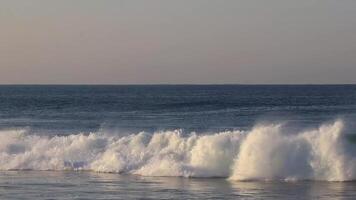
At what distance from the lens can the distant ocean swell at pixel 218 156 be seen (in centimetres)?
2766

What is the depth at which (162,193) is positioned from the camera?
23.9m

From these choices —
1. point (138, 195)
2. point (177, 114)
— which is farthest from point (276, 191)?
point (177, 114)

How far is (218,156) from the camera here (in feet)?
96.2

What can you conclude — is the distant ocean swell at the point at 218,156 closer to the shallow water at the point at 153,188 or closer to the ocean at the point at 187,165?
the ocean at the point at 187,165

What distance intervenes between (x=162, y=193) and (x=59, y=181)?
4270mm

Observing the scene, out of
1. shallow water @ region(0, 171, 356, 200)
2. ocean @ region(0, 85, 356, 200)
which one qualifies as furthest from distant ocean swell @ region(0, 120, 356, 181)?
shallow water @ region(0, 171, 356, 200)

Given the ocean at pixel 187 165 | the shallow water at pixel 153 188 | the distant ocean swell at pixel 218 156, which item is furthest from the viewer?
the distant ocean swell at pixel 218 156

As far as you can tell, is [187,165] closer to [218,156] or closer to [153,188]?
[218,156]

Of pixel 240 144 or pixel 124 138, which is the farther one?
pixel 124 138

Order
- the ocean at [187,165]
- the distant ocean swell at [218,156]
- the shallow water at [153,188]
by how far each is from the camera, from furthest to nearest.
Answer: the distant ocean swell at [218,156], the ocean at [187,165], the shallow water at [153,188]

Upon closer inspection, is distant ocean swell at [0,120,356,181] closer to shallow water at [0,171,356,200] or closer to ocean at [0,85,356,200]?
ocean at [0,85,356,200]

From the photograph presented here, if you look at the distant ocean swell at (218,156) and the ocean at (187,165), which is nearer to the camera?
the ocean at (187,165)

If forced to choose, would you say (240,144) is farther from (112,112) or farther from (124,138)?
(112,112)

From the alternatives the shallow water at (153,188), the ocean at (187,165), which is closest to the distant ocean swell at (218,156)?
the ocean at (187,165)
